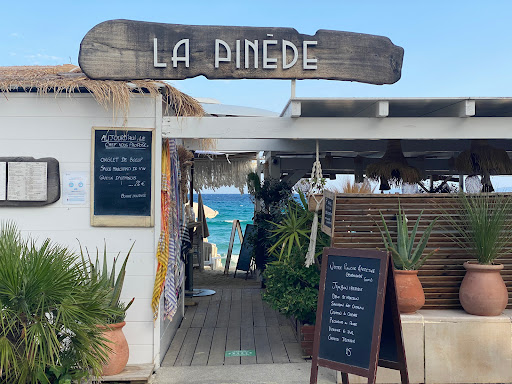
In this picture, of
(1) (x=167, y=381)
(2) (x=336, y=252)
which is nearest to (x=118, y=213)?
(1) (x=167, y=381)

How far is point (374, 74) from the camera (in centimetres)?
478

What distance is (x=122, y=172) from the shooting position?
4816mm

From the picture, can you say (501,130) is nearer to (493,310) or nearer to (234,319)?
(493,310)

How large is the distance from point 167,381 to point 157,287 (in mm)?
790

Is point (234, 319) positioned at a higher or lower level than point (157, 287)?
lower

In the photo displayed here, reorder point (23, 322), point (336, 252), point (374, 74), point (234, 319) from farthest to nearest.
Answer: point (234, 319) < point (374, 74) < point (336, 252) < point (23, 322)

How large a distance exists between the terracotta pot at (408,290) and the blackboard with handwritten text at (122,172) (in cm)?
221

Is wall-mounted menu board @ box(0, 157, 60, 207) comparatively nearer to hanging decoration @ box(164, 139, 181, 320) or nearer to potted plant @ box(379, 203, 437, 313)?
hanging decoration @ box(164, 139, 181, 320)

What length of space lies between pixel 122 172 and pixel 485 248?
3156 mm

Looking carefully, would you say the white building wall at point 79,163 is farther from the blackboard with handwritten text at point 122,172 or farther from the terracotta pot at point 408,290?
the terracotta pot at point 408,290

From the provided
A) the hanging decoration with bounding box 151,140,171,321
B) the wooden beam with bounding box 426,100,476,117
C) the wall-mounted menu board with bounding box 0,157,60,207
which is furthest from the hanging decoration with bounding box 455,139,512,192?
the wall-mounted menu board with bounding box 0,157,60,207

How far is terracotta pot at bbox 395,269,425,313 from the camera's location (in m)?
4.42

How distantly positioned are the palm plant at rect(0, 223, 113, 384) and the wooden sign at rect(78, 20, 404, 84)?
189 cm

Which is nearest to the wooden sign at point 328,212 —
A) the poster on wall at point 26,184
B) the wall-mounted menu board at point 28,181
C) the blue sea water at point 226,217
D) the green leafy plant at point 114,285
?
the green leafy plant at point 114,285
